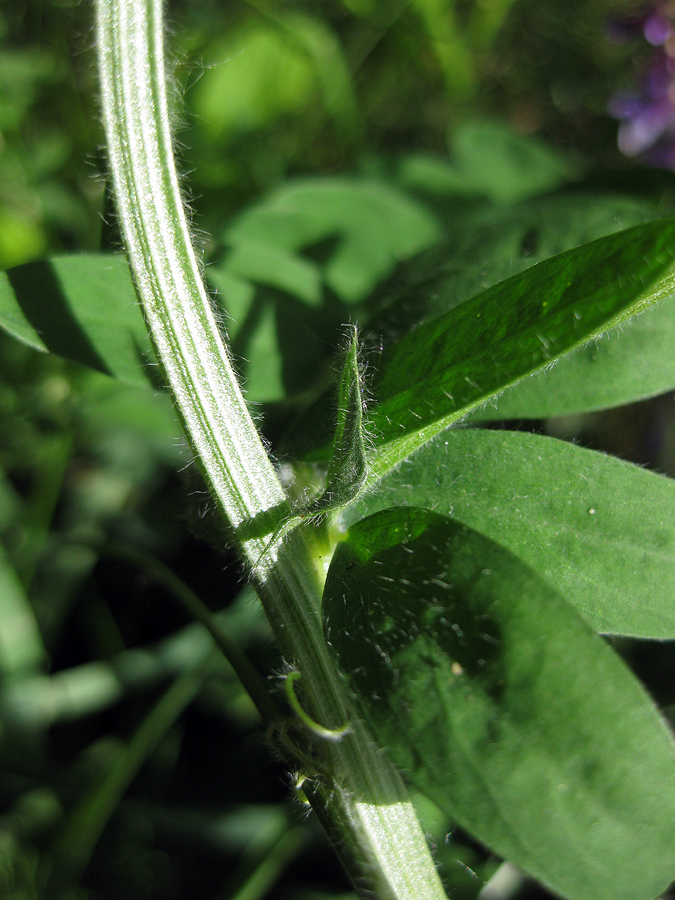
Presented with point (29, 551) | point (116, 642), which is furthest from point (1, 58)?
point (116, 642)

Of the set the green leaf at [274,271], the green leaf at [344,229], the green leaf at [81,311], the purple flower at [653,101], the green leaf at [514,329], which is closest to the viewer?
the green leaf at [514,329]

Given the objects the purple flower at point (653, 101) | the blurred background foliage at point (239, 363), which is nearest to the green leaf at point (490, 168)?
the blurred background foliage at point (239, 363)

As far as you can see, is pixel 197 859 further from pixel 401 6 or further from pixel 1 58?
pixel 401 6

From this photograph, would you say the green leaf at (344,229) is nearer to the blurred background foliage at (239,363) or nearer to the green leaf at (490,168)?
the blurred background foliage at (239,363)

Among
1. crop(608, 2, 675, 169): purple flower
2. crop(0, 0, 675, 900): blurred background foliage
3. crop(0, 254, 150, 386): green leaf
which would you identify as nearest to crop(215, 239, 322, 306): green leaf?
crop(0, 0, 675, 900): blurred background foliage

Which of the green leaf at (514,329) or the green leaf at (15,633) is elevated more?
the green leaf at (514,329)

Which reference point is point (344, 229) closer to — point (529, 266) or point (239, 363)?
point (239, 363)

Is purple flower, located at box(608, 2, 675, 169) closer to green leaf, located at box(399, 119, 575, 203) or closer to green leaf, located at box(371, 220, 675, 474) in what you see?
green leaf, located at box(399, 119, 575, 203)
